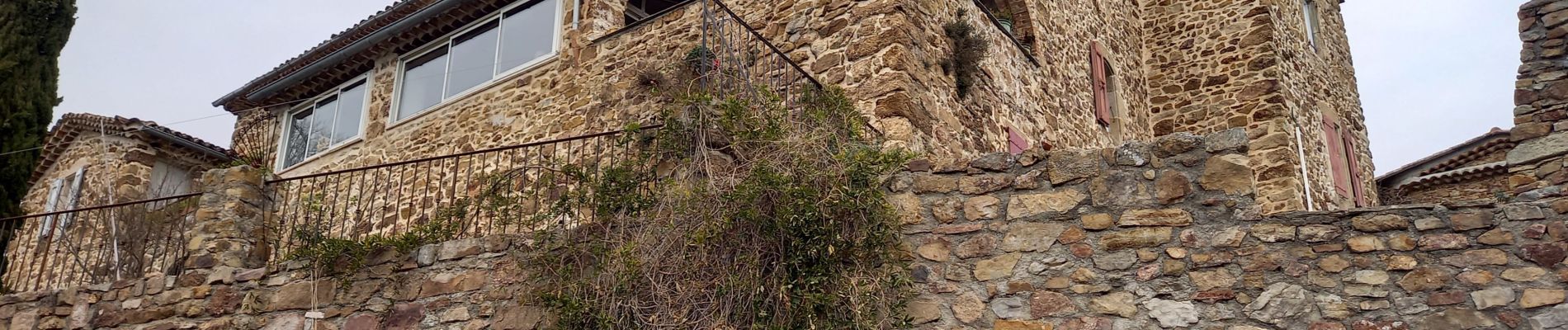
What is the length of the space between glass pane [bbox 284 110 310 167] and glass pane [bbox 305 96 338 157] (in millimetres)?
144

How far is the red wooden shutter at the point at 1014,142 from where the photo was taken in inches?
370

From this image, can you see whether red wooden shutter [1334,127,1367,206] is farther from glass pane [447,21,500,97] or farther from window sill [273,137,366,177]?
window sill [273,137,366,177]

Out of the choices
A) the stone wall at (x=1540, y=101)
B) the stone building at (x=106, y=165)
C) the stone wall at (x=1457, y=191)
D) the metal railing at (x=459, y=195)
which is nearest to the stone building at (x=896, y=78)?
the metal railing at (x=459, y=195)

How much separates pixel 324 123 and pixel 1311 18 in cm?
1210

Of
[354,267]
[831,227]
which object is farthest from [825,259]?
[354,267]

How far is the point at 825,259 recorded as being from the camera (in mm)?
5840

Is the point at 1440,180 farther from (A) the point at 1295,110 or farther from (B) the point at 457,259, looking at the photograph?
(B) the point at 457,259

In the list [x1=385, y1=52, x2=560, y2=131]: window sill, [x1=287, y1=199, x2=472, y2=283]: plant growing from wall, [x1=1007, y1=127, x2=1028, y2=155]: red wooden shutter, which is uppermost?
[x1=385, y1=52, x2=560, y2=131]: window sill

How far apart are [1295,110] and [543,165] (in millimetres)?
8788

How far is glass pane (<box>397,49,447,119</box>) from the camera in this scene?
37.7 feet

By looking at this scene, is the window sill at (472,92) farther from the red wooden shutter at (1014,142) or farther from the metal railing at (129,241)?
the red wooden shutter at (1014,142)

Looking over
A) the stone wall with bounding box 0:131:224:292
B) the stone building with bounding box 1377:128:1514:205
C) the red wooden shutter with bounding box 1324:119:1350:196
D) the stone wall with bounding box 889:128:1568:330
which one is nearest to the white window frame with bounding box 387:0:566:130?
the stone wall with bounding box 0:131:224:292

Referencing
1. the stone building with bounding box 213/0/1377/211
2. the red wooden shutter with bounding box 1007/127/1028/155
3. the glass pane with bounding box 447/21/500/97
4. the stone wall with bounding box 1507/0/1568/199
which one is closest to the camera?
the stone wall with bounding box 1507/0/1568/199

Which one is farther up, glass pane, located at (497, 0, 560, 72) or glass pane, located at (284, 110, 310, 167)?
glass pane, located at (497, 0, 560, 72)
